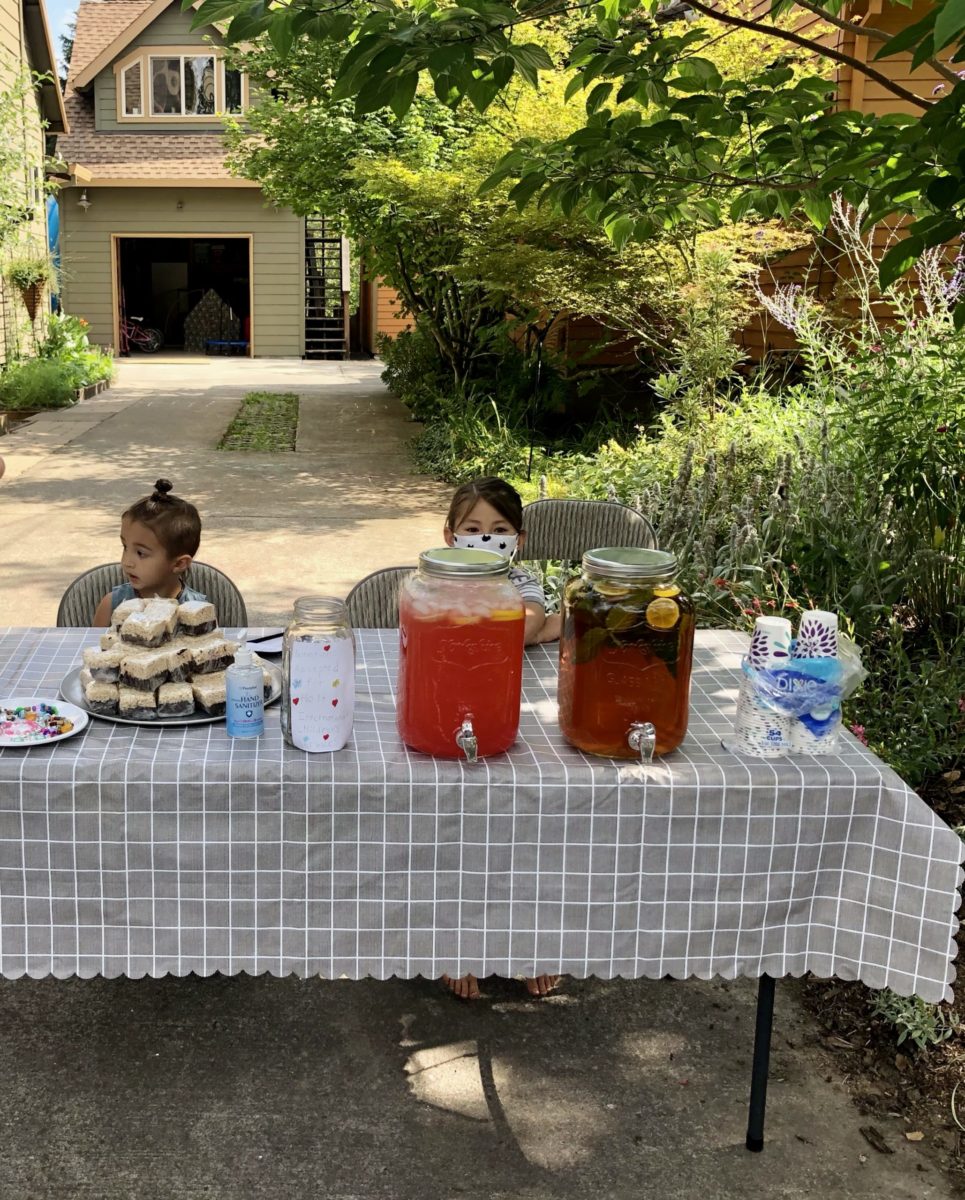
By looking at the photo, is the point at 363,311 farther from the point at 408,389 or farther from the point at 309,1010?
the point at 309,1010

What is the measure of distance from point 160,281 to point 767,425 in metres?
26.0

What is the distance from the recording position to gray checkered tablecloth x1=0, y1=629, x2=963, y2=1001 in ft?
6.68

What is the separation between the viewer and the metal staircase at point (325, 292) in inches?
1016

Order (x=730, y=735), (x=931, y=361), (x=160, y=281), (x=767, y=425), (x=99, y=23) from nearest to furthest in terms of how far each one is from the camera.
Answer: (x=730, y=735) → (x=931, y=361) → (x=767, y=425) → (x=99, y=23) → (x=160, y=281)

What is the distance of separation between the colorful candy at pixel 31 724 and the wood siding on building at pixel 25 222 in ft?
46.1

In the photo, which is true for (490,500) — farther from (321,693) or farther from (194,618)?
(321,693)

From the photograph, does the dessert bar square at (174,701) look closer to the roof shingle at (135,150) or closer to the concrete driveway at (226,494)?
the concrete driveway at (226,494)

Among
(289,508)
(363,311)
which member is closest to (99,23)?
(363,311)

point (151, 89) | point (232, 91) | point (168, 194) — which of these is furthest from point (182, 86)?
point (168, 194)

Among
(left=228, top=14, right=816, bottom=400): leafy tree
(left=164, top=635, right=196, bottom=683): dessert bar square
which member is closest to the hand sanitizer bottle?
(left=164, top=635, right=196, bottom=683): dessert bar square

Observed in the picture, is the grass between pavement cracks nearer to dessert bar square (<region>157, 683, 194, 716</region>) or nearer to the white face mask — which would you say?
the white face mask

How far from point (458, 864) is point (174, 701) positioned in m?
0.61

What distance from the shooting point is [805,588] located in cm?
463

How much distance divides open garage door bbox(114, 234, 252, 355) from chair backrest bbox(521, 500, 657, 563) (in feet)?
83.2
